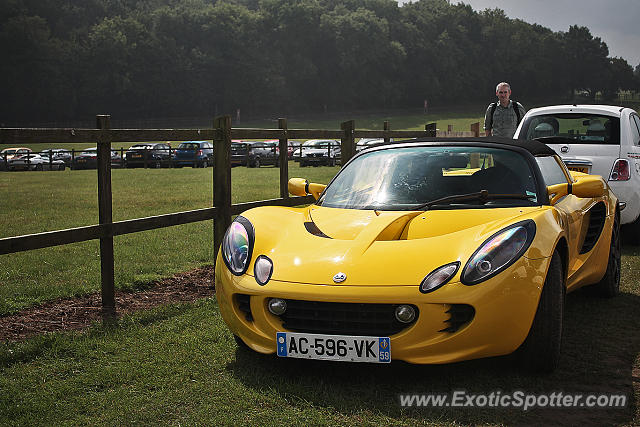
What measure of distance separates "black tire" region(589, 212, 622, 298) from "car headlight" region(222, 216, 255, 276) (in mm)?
3297

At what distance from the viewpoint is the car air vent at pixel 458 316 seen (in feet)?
13.5

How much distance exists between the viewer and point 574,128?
34.0ft

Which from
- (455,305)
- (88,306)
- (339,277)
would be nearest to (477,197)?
(455,305)

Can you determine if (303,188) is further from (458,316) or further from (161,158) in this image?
(161,158)

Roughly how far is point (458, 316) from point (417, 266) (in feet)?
1.15

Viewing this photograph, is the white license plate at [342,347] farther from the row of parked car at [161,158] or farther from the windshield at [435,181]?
the row of parked car at [161,158]

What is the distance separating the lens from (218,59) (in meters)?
128

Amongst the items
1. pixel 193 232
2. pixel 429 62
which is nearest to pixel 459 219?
pixel 193 232

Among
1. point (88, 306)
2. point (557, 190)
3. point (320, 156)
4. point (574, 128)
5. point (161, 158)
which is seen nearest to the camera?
point (557, 190)

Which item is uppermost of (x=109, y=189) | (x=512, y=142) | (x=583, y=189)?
(x=512, y=142)

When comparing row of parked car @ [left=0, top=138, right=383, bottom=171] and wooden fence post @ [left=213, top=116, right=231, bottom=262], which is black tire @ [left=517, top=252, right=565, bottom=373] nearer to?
wooden fence post @ [left=213, top=116, right=231, bottom=262]

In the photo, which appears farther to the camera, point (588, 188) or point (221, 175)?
point (221, 175)

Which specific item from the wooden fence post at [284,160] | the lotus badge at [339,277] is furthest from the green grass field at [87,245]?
the lotus badge at [339,277]

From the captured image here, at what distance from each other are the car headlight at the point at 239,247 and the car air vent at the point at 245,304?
0.14 m
